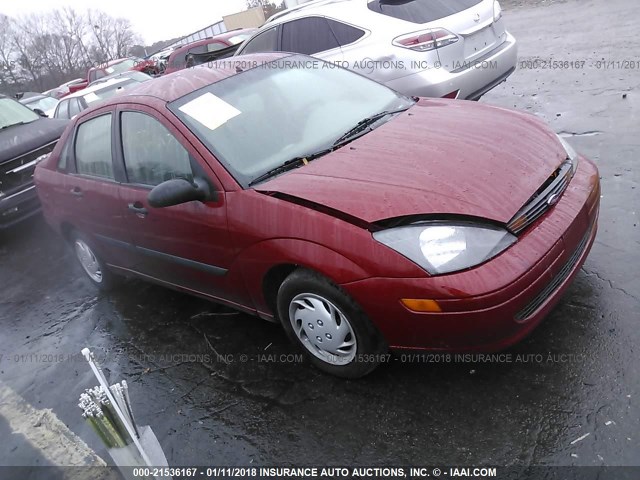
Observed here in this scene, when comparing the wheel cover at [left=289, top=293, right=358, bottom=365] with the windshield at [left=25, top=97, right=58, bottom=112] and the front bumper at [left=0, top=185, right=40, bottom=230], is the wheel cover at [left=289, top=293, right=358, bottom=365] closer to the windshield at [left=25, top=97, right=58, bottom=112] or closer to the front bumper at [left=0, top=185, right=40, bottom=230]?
the front bumper at [left=0, top=185, right=40, bottom=230]

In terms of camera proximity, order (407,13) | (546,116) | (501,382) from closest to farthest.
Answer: (501,382)
(407,13)
(546,116)

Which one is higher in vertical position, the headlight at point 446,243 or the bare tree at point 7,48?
the bare tree at point 7,48

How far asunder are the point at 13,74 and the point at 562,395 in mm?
65032

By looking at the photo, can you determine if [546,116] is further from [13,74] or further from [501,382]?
[13,74]

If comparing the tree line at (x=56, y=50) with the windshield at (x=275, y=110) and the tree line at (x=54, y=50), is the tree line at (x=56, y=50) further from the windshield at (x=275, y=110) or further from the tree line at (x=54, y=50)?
the windshield at (x=275, y=110)

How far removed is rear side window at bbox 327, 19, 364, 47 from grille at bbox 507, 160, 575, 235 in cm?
360

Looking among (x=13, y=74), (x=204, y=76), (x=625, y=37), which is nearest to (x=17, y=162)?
(x=204, y=76)

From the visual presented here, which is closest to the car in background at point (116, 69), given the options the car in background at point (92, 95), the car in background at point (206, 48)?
the car in background at point (206, 48)

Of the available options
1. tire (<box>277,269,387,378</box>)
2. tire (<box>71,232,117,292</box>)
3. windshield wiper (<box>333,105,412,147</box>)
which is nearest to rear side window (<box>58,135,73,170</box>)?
tire (<box>71,232,117,292</box>)

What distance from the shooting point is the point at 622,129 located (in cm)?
518

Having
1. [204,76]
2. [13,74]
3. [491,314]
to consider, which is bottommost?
[491,314]

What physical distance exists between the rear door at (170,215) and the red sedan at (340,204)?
0.04ft

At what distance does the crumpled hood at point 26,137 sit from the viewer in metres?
6.67

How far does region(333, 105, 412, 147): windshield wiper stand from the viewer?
319cm
